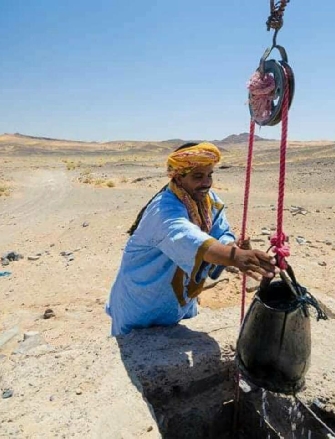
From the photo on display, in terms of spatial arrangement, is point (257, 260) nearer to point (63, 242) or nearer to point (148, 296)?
point (148, 296)

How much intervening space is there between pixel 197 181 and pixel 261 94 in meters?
0.63

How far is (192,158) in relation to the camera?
2.60 metres

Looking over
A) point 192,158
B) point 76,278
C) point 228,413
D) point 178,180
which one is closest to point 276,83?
point 192,158

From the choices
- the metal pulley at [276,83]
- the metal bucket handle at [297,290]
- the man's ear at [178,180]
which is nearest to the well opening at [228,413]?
the metal bucket handle at [297,290]

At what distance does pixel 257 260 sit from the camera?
2117 millimetres

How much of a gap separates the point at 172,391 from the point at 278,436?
2.36 feet

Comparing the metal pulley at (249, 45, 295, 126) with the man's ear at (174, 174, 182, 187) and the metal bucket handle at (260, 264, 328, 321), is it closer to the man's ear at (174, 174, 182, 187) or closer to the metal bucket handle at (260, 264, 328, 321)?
the man's ear at (174, 174, 182, 187)

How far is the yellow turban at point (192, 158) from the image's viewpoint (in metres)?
2.60

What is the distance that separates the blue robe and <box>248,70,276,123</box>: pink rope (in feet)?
2.20

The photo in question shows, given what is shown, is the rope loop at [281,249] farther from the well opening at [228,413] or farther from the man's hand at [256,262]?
the well opening at [228,413]

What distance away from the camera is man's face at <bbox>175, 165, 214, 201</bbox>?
2668 mm

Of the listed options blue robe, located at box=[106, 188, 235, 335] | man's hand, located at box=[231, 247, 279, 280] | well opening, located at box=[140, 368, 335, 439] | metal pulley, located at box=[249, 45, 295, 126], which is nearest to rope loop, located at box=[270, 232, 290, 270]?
man's hand, located at box=[231, 247, 279, 280]

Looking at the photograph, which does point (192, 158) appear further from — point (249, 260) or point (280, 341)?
point (280, 341)

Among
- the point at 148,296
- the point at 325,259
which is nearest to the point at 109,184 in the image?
the point at 325,259
